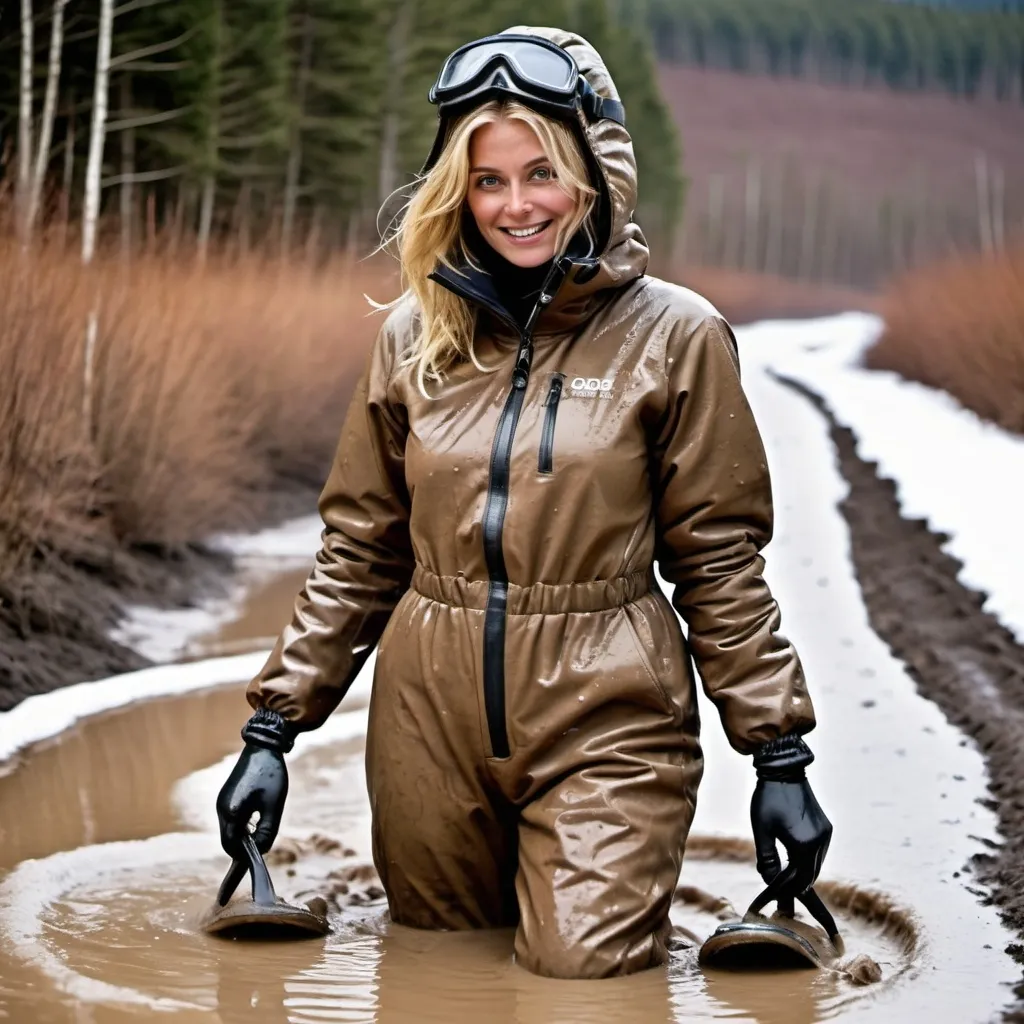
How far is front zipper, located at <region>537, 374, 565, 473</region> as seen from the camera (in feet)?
10.6

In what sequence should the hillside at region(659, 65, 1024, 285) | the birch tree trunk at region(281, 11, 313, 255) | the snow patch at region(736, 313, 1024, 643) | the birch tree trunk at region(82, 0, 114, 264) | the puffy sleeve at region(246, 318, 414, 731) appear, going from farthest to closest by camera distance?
the hillside at region(659, 65, 1024, 285) → the birch tree trunk at region(281, 11, 313, 255) → the birch tree trunk at region(82, 0, 114, 264) → the snow patch at region(736, 313, 1024, 643) → the puffy sleeve at region(246, 318, 414, 731)

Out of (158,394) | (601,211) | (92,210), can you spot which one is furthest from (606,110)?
(92,210)

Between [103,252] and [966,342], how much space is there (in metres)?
8.31

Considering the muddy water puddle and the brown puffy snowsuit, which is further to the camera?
the brown puffy snowsuit

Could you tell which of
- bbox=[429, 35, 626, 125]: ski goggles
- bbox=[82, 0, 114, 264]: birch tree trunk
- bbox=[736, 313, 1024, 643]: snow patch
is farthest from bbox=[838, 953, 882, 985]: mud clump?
bbox=[82, 0, 114, 264]: birch tree trunk

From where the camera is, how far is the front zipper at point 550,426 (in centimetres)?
322

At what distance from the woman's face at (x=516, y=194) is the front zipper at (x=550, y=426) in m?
0.27

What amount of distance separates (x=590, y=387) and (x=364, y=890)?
146cm

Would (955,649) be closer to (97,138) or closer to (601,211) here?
(601,211)

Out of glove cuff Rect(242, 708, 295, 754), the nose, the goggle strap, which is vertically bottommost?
glove cuff Rect(242, 708, 295, 754)

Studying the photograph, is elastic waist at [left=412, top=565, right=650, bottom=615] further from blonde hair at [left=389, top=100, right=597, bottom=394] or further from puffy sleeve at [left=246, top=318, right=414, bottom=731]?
blonde hair at [left=389, top=100, right=597, bottom=394]

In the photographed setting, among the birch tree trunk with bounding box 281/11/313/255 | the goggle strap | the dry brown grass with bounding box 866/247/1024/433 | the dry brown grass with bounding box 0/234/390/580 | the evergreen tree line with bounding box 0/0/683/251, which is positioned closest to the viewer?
the goggle strap

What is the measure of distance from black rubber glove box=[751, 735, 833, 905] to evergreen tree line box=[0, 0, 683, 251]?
4.58 m

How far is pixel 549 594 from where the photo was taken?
324cm
